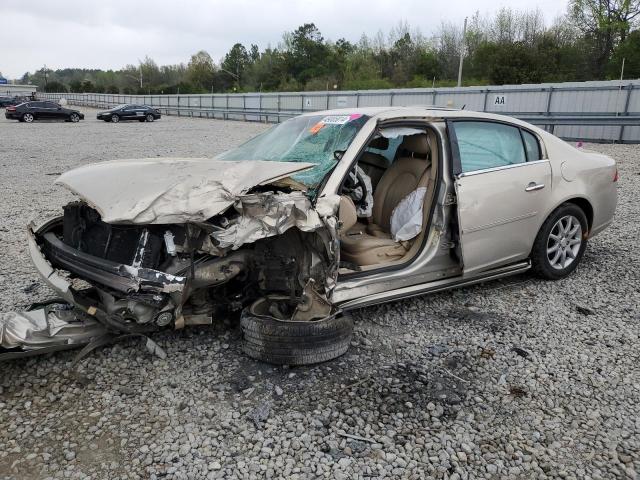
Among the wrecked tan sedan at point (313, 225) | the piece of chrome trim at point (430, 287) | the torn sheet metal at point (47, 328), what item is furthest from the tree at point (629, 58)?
the torn sheet metal at point (47, 328)

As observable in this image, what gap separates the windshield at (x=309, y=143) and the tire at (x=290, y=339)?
0.91 metres

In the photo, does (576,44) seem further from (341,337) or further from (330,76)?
(341,337)

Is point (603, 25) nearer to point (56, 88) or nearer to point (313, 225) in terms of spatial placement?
point (313, 225)

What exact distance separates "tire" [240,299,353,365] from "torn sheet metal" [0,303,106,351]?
3.20ft

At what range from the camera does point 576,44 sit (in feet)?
131

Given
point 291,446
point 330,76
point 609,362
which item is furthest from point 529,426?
point 330,76

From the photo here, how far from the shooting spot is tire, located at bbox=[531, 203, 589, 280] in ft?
14.7

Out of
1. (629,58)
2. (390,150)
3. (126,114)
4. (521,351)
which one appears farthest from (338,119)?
(629,58)

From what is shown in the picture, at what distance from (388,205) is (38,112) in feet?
110

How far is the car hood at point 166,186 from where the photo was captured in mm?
2840

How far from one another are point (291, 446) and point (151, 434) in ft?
2.36

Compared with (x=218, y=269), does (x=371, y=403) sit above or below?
below

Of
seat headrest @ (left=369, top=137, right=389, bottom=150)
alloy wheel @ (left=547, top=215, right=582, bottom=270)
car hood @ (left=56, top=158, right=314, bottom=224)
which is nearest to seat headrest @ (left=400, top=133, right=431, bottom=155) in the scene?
seat headrest @ (left=369, top=137, right=389, bottom=150)

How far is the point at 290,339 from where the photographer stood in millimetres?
3072
